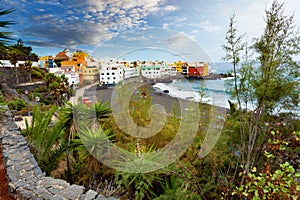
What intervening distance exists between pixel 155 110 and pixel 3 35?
Result: 3.37m

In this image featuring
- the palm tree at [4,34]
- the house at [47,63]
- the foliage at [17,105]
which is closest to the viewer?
the palm tree at [4,34]

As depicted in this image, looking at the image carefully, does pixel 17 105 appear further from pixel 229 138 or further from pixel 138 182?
pixel 229 138

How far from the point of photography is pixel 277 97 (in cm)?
238

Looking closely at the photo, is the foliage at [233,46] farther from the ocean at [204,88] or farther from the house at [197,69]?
the house at [197,69]

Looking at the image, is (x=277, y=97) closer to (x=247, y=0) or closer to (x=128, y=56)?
(x=247, y=0)

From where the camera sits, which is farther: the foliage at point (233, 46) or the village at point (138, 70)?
the village at point (138, 70)

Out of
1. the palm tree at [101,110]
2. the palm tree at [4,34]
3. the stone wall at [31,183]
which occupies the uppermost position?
the palm tree at [4,34]

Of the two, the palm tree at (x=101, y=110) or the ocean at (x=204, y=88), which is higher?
the ocean at (x=204, y=88)

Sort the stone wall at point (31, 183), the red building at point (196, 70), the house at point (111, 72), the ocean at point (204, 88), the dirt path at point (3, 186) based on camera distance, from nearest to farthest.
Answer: the stone wall at point (31, 183) → the dirt path at point (3, 186) → the ocean at point (204, 88) → the red building at point (196, 70) → the house at point (111, 72)

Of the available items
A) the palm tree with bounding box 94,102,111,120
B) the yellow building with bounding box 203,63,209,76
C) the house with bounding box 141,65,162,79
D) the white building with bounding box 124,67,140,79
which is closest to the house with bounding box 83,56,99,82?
the white building with bounding box 124,67,140,79

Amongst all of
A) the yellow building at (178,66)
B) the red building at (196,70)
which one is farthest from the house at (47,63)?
the red building at (196,70)

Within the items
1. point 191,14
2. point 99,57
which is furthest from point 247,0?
point 99,57

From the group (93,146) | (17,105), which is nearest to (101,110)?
(93,146)

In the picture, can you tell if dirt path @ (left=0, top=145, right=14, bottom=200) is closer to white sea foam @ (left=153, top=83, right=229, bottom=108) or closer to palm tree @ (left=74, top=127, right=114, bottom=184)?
palm tree @ (left=74, top=127, right=114, bottom=184)
